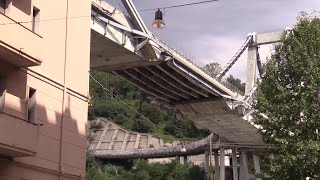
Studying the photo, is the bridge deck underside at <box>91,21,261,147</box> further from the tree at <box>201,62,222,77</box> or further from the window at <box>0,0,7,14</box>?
the window at <box>0,0,7,14</box>

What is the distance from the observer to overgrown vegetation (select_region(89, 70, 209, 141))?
4483 inches

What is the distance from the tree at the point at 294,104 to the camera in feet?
66.3

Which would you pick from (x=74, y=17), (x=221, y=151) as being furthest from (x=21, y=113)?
(x=221, y=151)

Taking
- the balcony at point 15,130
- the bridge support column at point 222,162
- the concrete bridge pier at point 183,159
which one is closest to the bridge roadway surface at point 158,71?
the balcony at point 15,130

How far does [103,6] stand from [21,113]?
35.3 ft

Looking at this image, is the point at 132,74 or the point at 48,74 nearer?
the point at 48,74

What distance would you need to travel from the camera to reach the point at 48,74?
20.6 m

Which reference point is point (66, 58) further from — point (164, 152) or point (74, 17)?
point (164, 152)

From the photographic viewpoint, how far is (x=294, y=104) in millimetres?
20906

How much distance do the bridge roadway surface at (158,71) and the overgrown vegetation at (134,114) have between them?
5247cm

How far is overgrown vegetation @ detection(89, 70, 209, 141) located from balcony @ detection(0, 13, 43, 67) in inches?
3509

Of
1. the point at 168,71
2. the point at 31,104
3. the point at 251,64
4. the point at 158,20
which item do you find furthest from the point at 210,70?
the point at 31,104

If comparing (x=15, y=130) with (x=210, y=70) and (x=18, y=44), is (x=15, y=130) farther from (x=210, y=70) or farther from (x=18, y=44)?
(x=210, y=70)

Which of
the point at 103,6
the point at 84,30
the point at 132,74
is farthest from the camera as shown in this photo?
the point at 132,74
